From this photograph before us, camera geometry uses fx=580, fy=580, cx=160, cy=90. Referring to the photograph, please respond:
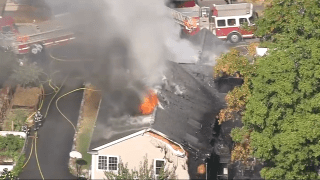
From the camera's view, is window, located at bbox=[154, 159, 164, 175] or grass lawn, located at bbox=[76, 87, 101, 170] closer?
window, located at bbox=[154, 159, 164, 175]

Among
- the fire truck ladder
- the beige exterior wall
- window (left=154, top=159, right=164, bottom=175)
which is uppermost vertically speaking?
the fire truck ladder

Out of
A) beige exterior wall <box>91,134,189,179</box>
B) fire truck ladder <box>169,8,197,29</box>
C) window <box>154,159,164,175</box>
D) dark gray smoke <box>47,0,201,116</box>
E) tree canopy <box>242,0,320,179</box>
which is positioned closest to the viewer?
tree canopy <box>242,0,320,179</box>

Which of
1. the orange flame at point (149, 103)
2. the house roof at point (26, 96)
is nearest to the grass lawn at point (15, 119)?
the house roof at point (26, 96)

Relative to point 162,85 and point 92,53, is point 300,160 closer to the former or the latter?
point 162,85

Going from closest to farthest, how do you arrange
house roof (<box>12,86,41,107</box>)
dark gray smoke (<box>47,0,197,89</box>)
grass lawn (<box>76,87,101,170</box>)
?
grass lawn (<box>76,87,101,170</box>) → dark gray smoke (<box>47,0,197,89</box>) → house roof (<box>12,86,41,107</box>)

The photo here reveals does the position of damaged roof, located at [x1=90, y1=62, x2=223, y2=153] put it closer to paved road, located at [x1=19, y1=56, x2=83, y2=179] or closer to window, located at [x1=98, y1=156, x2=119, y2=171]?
window, located at [x1=98, y1=156, x2=119, y2=171]

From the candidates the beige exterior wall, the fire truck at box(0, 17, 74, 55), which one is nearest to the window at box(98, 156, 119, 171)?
the beige exterior wall
